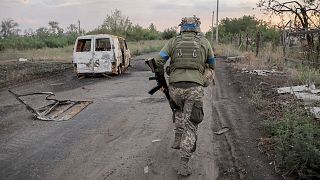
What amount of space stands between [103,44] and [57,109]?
8.39 meters

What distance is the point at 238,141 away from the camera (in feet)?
23.0

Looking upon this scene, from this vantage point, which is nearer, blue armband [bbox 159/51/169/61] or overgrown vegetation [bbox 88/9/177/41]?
blue armband [bbox 159/51/169/61]

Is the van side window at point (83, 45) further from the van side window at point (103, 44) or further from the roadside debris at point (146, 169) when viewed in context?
the roadside debris at point (146, 169)

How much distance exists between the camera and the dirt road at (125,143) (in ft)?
18.4

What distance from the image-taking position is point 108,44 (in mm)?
18234

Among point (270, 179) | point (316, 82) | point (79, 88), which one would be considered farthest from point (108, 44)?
point (270, 179)

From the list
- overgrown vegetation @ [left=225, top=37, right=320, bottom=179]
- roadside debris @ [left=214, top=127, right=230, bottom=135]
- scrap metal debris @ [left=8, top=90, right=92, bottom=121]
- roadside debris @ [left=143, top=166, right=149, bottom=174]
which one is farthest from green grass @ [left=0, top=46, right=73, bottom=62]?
roadside debris @ [left=143, top=166, right=149, bottom=174]

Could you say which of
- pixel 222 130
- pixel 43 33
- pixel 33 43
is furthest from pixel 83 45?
pixel 43 33

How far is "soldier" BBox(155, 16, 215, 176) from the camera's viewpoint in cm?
552

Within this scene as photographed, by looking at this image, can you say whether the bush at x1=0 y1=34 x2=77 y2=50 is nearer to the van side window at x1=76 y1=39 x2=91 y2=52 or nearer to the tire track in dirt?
the van side window at x1=76 y1=39 x2=91 y2=52

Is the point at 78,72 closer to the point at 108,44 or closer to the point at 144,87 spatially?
the point at 108,44

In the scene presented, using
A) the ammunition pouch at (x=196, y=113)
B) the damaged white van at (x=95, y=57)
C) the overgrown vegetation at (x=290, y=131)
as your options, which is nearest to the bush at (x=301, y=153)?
the overgrown vegetation at (x=290, y=131)

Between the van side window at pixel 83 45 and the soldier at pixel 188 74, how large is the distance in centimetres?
1282

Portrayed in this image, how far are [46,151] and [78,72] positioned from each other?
11.6 meters
